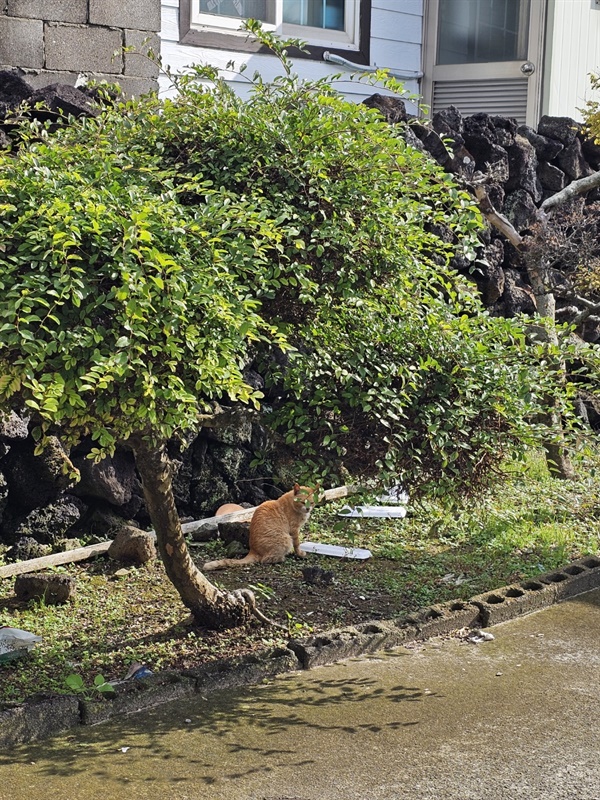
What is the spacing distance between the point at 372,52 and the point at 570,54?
2.52m

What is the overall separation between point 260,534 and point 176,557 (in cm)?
170

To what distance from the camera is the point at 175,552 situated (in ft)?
17.6

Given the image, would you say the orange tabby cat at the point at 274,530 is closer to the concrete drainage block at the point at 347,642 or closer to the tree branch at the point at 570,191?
the concrete drainage block at the point at 347,642

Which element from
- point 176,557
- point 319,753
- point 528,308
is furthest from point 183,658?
point 528,308

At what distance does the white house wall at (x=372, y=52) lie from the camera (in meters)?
9.85

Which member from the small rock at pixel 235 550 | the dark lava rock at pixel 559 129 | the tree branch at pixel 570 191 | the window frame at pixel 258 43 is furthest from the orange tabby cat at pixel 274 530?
the dark lava rock at pixel 559 129

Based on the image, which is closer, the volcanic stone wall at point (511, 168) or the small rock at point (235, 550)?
the small rock at point (235, 550)

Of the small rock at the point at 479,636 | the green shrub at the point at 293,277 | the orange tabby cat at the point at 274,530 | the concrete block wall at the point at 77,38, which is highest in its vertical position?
the concrete block wall at the point at 77,38

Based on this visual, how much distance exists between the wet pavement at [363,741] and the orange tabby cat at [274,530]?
1657 mm

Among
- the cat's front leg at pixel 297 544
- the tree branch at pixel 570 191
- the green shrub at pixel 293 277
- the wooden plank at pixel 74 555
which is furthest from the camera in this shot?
the tree branch at pixel 570 191

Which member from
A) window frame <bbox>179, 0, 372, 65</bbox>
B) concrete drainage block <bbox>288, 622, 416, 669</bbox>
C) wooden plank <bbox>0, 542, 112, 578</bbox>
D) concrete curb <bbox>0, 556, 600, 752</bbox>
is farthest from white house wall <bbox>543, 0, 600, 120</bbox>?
concrete drainage block <bbox>288, 622, 416, 669</bbox>

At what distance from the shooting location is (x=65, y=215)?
4.13 metres

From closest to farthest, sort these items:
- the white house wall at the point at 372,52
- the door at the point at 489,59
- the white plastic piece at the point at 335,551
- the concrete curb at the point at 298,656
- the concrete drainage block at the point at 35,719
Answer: the concrete drainage block at the point at 35,719
the concrete curb at the point at 298,656
the white plastic piece at the point at 335,551
the white house wall at the point at 372,52
the door at the point at 489,59

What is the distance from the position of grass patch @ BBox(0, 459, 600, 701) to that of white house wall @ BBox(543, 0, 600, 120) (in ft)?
17.4
